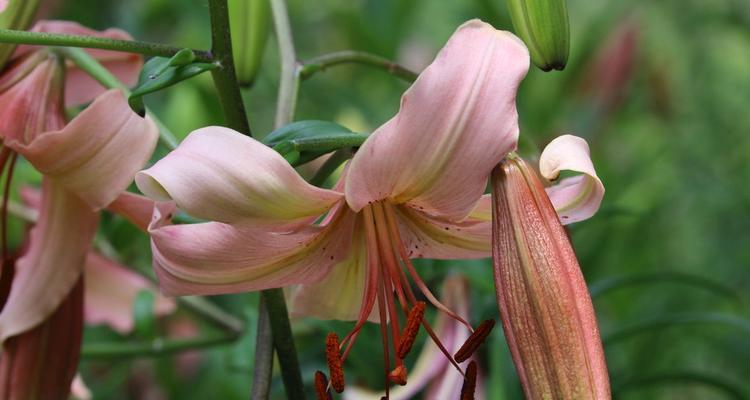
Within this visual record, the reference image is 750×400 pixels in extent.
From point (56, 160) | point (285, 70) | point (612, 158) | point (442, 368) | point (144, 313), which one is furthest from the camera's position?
point (612, 158)

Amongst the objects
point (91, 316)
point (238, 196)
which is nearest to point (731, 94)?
point (91, 316)

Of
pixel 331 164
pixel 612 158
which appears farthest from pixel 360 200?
pixel 612 158

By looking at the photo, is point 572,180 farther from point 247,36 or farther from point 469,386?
point 247,36

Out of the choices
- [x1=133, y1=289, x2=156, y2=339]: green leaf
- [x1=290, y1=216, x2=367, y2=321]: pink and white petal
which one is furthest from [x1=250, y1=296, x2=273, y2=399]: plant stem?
[x1=133, y1=289, x2=156, y2=339]: green leaf

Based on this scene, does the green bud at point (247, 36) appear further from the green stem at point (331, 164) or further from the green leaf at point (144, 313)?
the green leaf at point (144, 313)

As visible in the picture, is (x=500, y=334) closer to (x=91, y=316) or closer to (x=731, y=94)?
(x=91, y=316)

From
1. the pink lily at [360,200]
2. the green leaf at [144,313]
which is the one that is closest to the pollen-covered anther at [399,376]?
the pink lily at [360,200]

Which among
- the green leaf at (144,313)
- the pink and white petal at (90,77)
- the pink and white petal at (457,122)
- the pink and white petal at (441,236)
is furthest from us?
the green leaf at (144,313)
